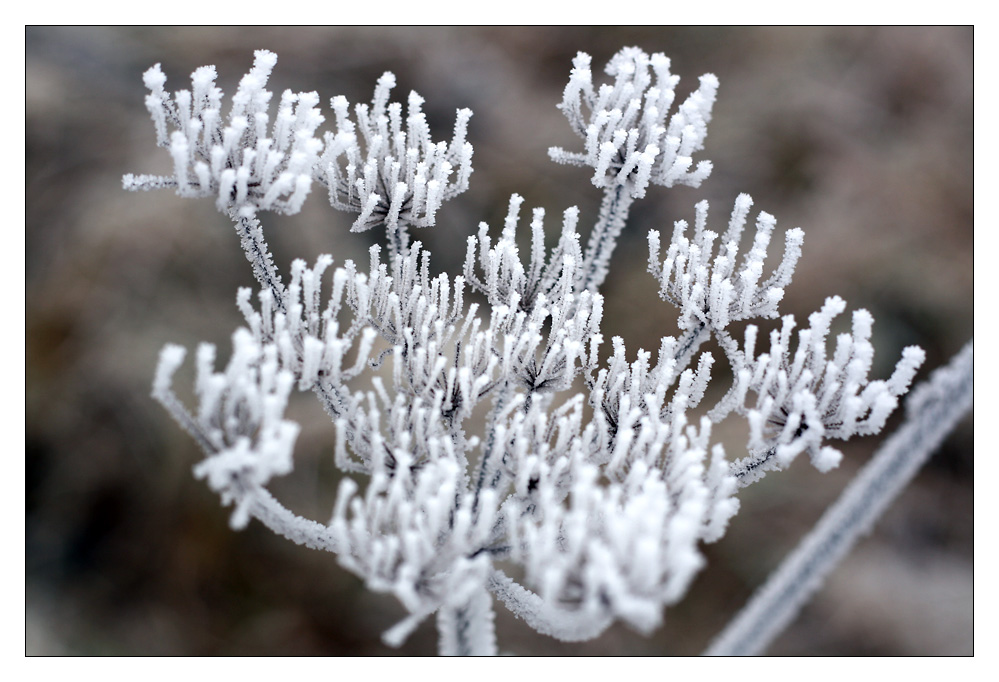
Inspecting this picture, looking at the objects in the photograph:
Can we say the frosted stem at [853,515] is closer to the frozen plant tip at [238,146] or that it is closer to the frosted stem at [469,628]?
the frosted stem at [469,628]

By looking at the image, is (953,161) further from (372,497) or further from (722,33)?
(372,497)

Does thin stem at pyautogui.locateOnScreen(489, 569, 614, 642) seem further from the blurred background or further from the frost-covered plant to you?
the blurred background

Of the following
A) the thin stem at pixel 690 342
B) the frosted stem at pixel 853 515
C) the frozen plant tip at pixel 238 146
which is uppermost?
the frozen plant tip at pixel 238 146

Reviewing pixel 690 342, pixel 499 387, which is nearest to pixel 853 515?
pixel 690 342

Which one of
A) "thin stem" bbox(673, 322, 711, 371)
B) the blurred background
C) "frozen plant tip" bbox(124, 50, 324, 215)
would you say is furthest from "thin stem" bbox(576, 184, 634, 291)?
the blurred background

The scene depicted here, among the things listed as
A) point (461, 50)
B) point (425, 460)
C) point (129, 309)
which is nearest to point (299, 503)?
point (129, 309)

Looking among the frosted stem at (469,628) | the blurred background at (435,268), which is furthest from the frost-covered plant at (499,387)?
the blurred background at (435,268)
